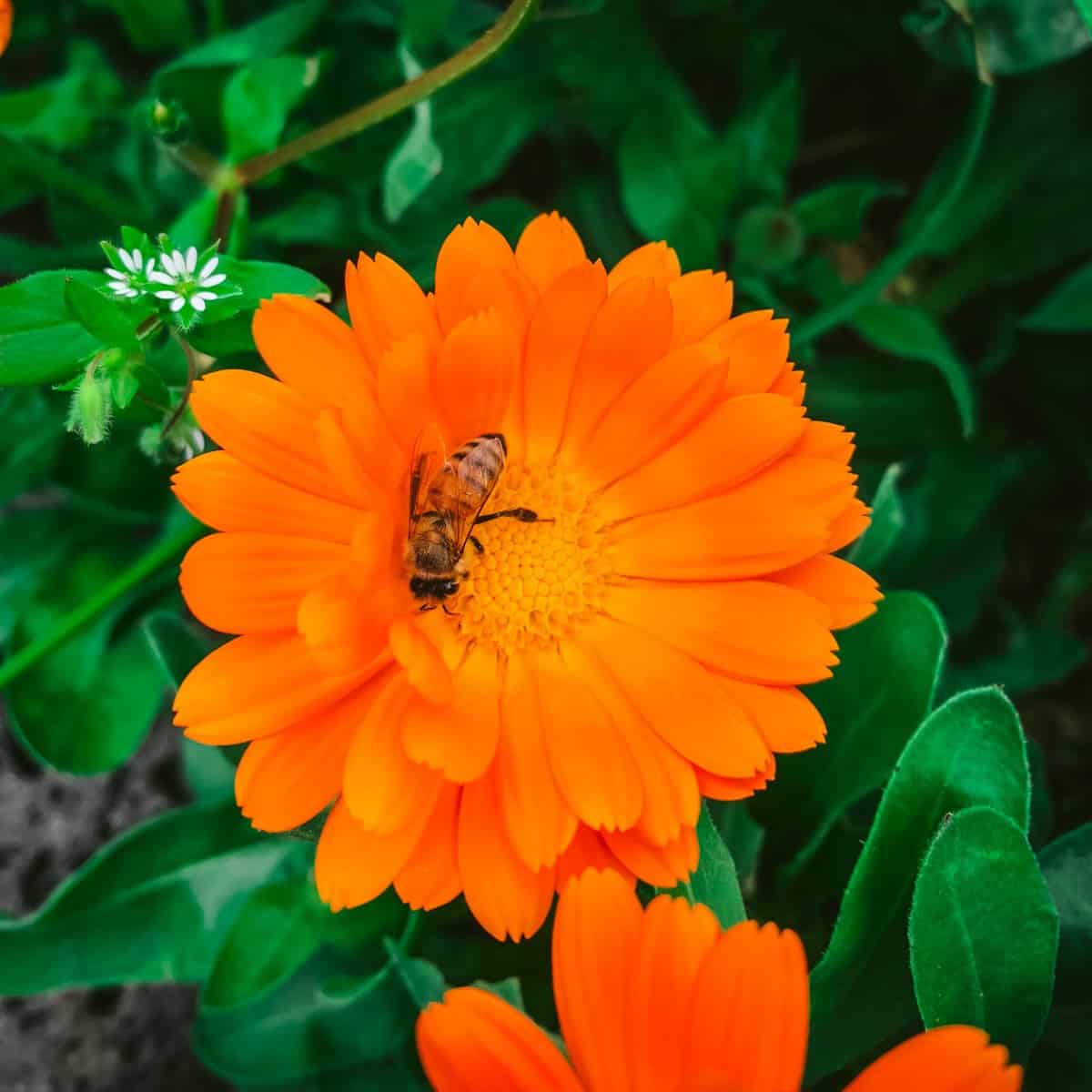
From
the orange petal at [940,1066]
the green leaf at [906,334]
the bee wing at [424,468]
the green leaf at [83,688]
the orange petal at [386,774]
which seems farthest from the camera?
the green leaf at [906,334]

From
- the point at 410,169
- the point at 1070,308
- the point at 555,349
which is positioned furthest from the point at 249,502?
the point at 1070,308

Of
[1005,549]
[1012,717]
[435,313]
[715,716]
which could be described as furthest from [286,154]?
[1005,549]

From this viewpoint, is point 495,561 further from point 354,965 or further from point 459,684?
point 354,965

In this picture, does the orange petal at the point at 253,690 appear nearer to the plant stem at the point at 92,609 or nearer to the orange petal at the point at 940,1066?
the plant stem at the point at 92,609

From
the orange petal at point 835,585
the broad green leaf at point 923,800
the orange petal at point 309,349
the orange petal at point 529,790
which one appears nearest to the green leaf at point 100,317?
the orange petal at point 309,349

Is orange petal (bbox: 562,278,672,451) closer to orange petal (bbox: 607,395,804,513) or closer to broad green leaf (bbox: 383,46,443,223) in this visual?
orange petal (bbox: 607,395,804,513)

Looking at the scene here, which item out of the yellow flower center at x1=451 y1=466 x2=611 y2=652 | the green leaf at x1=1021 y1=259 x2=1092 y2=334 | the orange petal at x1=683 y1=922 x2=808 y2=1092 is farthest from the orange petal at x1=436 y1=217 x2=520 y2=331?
the green leaf at x1=1021 y1=259 x2=1092 y2=334
